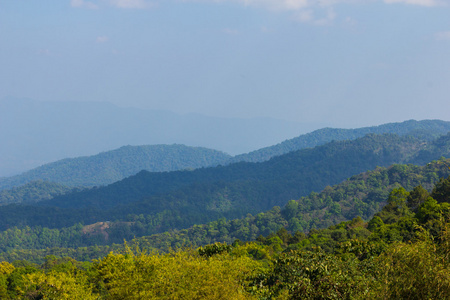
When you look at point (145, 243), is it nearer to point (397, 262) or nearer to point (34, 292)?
point (34, 292)

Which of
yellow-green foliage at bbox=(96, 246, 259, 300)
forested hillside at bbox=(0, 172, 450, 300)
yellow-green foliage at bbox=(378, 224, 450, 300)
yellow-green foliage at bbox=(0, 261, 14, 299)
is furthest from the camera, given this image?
yellow-green foliage at bbox=(0, 261, 14, 299)

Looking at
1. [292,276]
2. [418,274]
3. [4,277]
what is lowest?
[4,277]

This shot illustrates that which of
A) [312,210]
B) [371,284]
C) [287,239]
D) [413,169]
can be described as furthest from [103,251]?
[371,284]

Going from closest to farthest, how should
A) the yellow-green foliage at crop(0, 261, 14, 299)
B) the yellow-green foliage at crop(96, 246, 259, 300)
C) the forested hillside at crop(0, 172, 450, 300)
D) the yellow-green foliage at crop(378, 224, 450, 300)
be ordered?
the yellow-green foliage at crop(378, 224, 450, 300), the forested hillside at crop(0, 172, 450, 300), the yellow-green foliage at crop(96, 246, 259, 300), the yellow-green foliage at crop(0, 261, 14, 299)

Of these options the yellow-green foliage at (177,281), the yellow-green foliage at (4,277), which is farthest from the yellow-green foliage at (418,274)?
the yellow-green foliage at (4,277)

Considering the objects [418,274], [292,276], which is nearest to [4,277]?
[292,276]

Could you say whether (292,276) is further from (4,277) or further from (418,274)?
(4,277)

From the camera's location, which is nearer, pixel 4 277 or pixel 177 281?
pixel 177 281

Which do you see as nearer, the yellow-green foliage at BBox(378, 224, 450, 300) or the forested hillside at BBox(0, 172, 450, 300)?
the yellow-green foliage at BBox(378, 224, 450, 300)

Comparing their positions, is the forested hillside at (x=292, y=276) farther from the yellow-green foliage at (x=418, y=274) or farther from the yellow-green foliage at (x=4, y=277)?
the yellow-green foliage at (x=4, y=277)

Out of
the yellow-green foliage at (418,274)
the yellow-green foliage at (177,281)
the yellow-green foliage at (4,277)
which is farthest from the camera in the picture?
the yellow-green foliage at (4,277)

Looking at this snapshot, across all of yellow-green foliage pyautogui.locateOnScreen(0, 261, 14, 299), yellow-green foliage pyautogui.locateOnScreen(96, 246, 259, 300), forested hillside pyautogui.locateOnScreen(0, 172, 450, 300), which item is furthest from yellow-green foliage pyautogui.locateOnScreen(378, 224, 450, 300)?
yellow-green foliage pyautogui.locateOnScreen(0, 261, 14, 299)

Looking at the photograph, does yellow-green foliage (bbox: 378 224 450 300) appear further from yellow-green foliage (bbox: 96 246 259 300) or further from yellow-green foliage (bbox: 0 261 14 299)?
yellow-green foliage (bbox: 0 261 14 299)

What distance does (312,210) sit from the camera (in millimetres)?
199250
